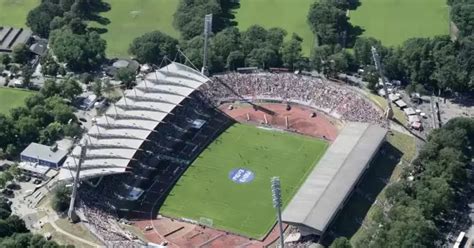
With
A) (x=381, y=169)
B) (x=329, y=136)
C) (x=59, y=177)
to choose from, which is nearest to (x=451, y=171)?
(x=381, y=169)

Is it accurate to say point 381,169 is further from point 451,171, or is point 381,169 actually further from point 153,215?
point 153,215

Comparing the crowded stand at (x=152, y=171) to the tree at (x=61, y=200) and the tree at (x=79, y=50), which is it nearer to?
the tree at (x=61, y=200)

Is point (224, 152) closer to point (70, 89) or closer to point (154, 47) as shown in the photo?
point (154, 47)

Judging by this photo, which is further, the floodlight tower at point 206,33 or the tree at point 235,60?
the tree at point 235,60

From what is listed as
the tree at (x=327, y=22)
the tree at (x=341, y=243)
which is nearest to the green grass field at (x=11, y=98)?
the tree at (x=327, y=22)

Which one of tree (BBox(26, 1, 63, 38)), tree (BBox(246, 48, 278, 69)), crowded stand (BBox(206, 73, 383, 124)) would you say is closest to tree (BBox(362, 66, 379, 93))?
crowded stand (BBox(206, 73, 383, 124))

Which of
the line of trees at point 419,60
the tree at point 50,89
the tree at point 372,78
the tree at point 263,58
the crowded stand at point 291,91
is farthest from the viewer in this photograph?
the tree at point 263,58
